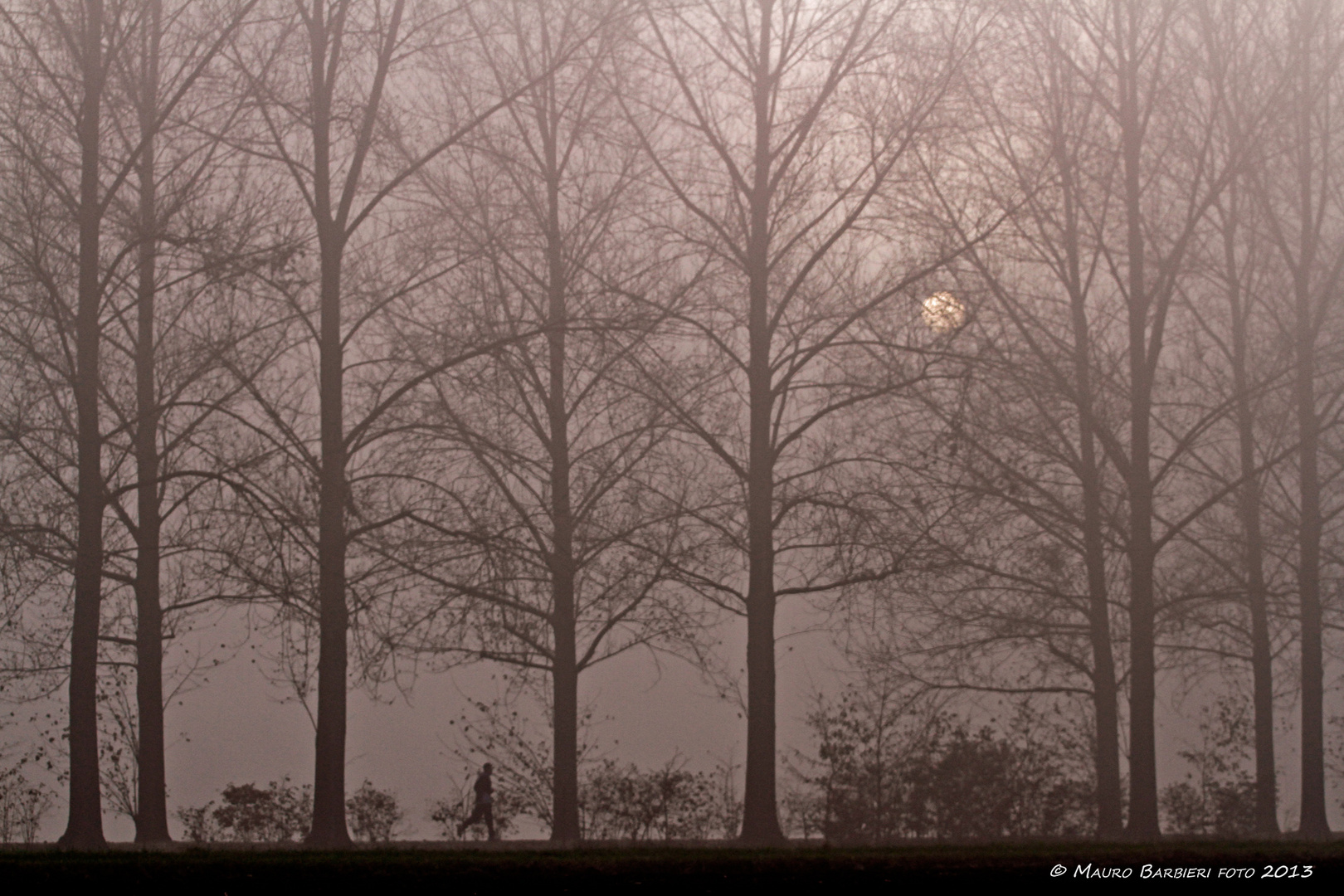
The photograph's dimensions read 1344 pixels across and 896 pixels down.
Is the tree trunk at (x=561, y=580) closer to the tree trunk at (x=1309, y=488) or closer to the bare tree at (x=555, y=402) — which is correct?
the bare tree at (x=555, y=402)

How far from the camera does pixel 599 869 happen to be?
957 centimetres

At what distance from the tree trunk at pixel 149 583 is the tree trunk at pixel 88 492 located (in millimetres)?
1044

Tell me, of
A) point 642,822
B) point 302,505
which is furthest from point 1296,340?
point 302,505

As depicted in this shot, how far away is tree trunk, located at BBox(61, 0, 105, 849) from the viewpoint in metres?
12.9

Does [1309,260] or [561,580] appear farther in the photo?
[1309,260]

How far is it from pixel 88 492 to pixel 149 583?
6.82ft

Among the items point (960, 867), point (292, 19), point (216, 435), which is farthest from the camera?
point (216, 435)

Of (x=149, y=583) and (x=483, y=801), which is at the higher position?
(x=149, y=583)

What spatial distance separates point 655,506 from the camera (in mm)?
14484

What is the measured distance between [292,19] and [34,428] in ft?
15.7

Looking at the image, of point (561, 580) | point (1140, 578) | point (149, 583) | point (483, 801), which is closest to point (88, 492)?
point (149, 583)

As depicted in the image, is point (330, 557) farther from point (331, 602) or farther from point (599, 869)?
point (599, 869)

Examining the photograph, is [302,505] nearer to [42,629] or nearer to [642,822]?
[42,629]

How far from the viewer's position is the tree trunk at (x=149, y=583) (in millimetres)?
14711
